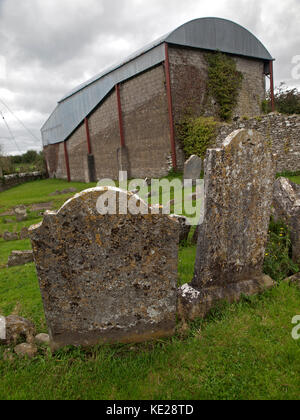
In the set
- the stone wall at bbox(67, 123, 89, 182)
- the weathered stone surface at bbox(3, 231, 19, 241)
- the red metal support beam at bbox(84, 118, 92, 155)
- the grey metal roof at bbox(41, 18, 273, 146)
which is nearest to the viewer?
the weathered stone surface at bbox(3, 231, 19, 241)

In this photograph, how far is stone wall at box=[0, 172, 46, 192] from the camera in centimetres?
2852

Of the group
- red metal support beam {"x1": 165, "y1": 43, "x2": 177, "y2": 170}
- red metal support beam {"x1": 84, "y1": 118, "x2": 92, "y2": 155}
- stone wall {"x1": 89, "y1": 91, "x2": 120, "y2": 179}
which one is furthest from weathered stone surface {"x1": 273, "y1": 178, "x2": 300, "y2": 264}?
red metal support beam {"x1": 84, "y1": 118, "x2": 92, "y2": 155}

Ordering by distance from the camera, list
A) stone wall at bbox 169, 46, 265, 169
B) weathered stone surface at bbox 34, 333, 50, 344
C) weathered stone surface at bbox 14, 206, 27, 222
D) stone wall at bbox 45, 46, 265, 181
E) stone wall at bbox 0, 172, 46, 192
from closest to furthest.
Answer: weathered stone surface at bbox 34, 333, 50, 344, weathered stone surface at bbox 14, 206, 27, 222, stone wall at bbox 169, 46, 265, 169, stone wall at bbox 45, 46, 265, 181, stone wall at bbox 0, 172, 46, 192

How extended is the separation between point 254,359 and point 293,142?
13.1 metres

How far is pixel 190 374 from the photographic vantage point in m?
2.50

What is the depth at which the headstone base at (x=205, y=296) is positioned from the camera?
3293 mm

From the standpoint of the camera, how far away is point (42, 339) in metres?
3.11

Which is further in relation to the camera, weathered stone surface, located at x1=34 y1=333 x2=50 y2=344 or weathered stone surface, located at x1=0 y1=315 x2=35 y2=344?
weathered stone surface, located at x1=34 y1=333 x2=50 y2=344

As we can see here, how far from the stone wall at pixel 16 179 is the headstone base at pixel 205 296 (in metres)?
29.0

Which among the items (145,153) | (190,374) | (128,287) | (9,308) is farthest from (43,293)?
(145,153)

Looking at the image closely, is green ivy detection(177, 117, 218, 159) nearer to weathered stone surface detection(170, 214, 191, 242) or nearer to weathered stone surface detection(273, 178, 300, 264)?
weathered stone surface detection(170, 214, 191, 242)

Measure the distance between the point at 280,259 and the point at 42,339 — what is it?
342 centimetres

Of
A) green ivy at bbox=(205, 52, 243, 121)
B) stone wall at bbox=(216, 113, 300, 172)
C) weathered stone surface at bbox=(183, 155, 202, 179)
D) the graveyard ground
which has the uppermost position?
green ivy at bbox=(205, 52, 243, 121)

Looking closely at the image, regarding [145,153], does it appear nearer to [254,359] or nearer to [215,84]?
[215,84]
